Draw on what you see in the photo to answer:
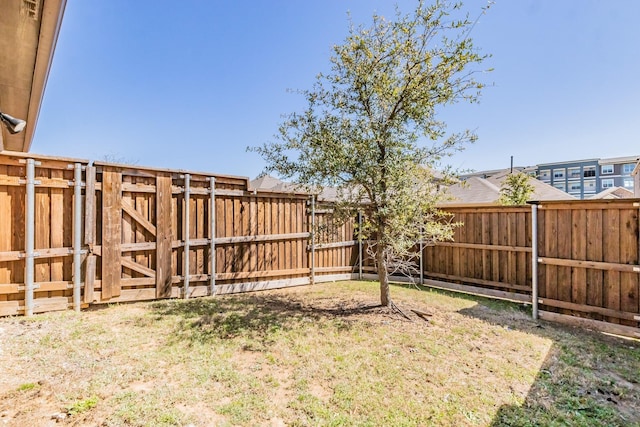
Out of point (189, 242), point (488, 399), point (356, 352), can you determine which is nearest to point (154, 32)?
point (189, 242)

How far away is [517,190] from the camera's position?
37.5ft

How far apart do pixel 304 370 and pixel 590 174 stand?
184 feet

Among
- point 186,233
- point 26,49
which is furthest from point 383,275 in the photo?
point 26,49

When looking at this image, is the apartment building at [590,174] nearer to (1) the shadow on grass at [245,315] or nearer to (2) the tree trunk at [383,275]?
(2) the tree trunk at [383,275]

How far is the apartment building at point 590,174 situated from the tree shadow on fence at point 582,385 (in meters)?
44.6

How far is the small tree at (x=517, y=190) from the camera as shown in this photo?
36.3 ft

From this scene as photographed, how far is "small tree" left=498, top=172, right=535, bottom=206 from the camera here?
11078 mm

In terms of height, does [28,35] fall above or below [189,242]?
above

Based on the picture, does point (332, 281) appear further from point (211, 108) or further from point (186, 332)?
point (211, 108)

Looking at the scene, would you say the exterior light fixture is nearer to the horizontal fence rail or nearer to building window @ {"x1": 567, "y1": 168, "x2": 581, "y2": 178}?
the horizontal fence rail

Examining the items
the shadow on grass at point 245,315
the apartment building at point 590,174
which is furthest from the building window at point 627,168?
the shadow on grass at point 245,315

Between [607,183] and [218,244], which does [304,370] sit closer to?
[218,244]

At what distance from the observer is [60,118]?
11453mm

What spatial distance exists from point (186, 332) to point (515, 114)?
609 inches
